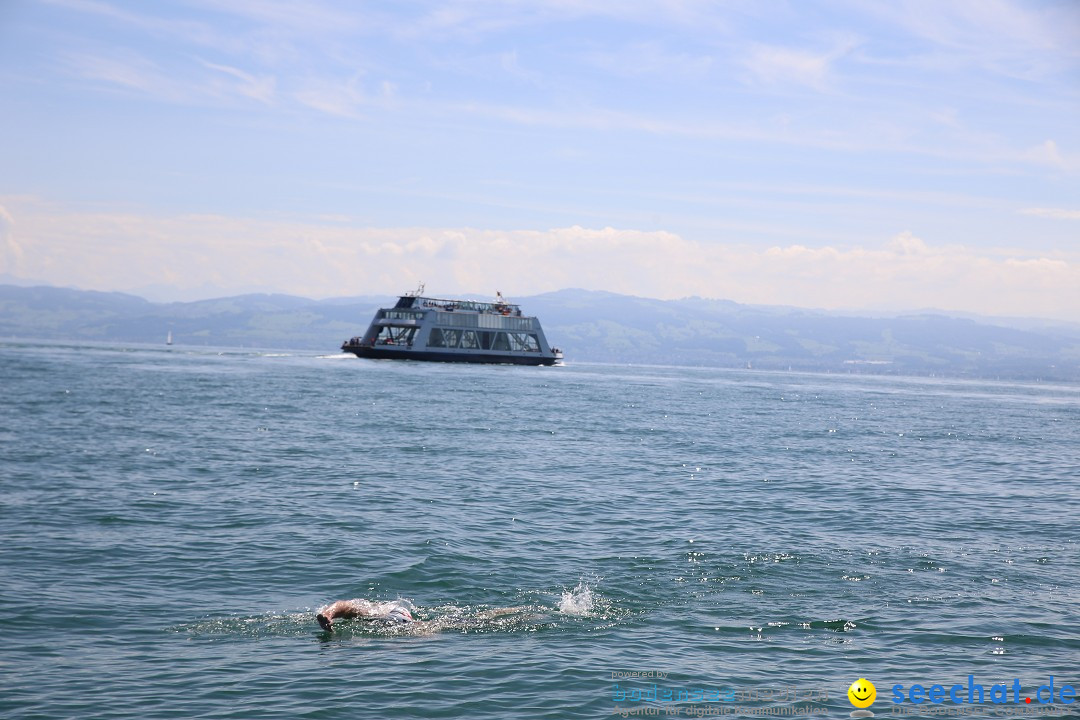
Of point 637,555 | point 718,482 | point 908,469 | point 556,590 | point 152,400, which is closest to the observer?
point 556,590

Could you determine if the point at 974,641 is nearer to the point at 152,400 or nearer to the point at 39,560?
the point at 39,560

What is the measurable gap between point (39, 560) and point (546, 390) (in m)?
74.4

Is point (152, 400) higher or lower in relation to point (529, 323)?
lower

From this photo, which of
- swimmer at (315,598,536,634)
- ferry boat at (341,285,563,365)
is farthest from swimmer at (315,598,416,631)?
ferry boat at (341,285,563,365)

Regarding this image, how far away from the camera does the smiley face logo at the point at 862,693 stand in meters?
11.5

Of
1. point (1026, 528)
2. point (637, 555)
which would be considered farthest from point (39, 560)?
point (1026, 528)

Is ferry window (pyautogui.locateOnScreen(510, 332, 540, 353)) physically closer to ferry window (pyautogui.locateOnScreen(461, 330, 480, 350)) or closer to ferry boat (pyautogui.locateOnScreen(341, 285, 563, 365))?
ferry boat (pyautogui.locateOnScreen(341, 285, 563, 365))

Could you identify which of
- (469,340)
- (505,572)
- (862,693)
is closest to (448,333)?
(469,340)

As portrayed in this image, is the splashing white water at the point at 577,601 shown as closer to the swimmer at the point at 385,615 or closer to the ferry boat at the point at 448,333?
the swimmer at the point at 385,615

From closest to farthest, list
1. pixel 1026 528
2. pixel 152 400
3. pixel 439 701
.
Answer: pixel 439 701 < pixel 1026 528 < pixel 152 400

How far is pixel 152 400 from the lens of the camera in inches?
2279

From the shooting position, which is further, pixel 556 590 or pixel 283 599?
pixel 556 590

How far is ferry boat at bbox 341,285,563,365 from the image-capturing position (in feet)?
459

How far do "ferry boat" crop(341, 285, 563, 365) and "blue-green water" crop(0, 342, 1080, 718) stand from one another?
9751 cm
